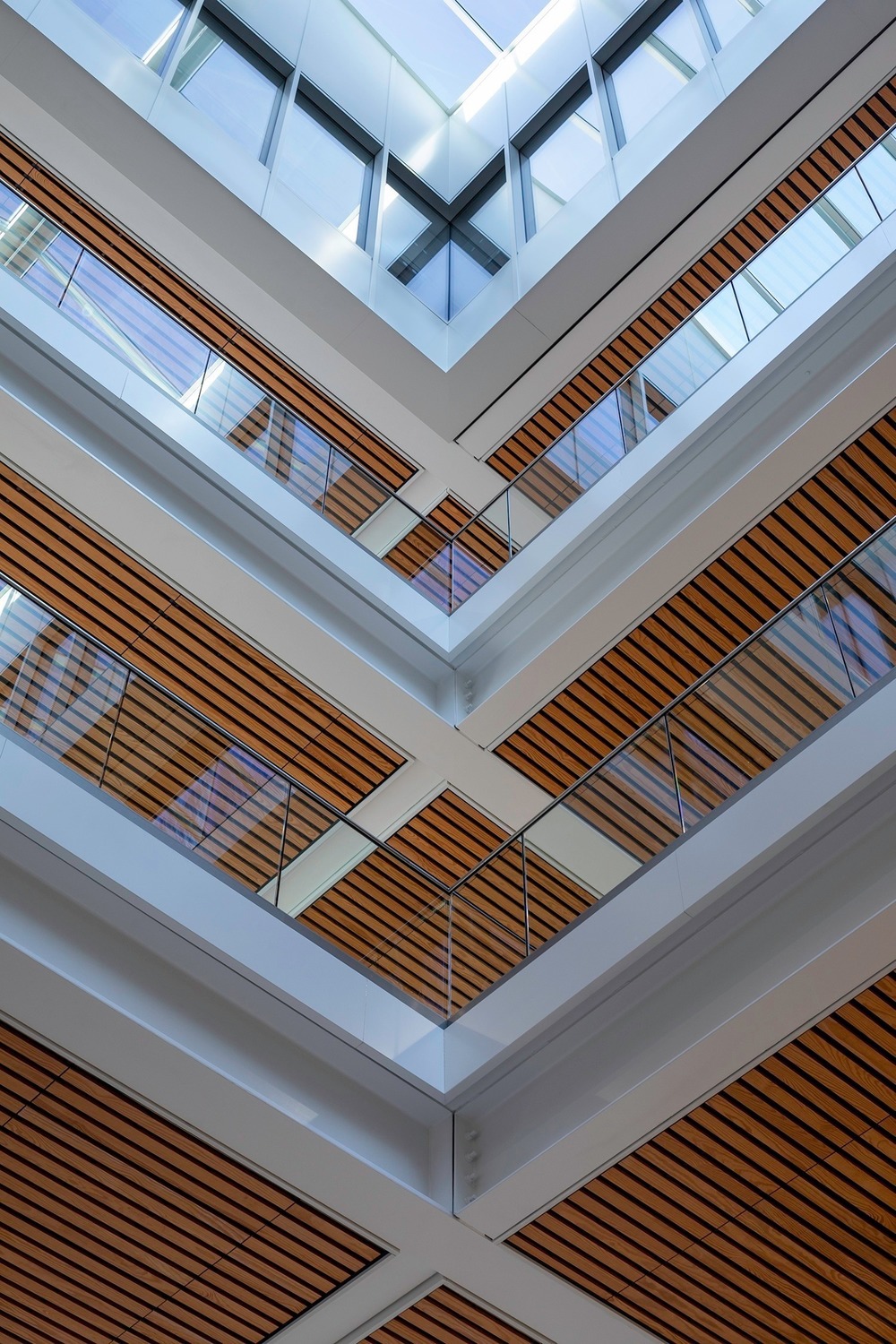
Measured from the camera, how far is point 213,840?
4.67 meters

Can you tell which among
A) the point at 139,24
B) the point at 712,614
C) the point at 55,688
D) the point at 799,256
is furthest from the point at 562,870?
the point at 139,24

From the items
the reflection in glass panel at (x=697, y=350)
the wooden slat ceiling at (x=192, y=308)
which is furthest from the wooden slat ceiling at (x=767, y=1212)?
the wooden slat ceiling at (x=192, y=308)

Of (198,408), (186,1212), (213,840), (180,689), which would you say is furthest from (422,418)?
(186,1212)

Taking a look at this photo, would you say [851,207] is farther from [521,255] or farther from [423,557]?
[521,255]

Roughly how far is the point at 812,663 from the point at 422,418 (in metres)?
5.35

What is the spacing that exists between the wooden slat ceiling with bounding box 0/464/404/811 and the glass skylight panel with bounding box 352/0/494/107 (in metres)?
6.53

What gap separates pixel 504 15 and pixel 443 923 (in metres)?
9.03

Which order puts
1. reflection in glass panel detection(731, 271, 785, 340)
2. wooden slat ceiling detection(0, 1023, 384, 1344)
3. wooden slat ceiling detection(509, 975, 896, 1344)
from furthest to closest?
1. reflection in glass panel detection(731, 271, 785, 340)
2. wooden slat ceiling detection(0, 1023, 384, 1344)
3. wooden slat ceiling detection(509, 975, 896, 1344)

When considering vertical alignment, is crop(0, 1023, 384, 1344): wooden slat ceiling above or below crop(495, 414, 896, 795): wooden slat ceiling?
below

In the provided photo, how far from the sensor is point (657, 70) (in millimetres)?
9406

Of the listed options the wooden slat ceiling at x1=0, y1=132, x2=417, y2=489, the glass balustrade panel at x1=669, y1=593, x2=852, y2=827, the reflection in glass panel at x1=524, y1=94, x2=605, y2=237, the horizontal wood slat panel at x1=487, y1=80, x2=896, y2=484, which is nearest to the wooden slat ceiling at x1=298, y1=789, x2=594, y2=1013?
the glass balustrade panel at x1=669, y1=593, x2=852, y2=827

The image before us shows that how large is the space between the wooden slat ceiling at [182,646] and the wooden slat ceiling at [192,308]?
223 cm

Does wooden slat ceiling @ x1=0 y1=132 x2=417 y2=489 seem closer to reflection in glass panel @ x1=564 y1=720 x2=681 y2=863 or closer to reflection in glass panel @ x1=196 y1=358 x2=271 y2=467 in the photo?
reflection in glass panel @ x1=196 y1=358 x2=271 y2=467

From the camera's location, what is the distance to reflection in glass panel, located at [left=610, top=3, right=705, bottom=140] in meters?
9.00
